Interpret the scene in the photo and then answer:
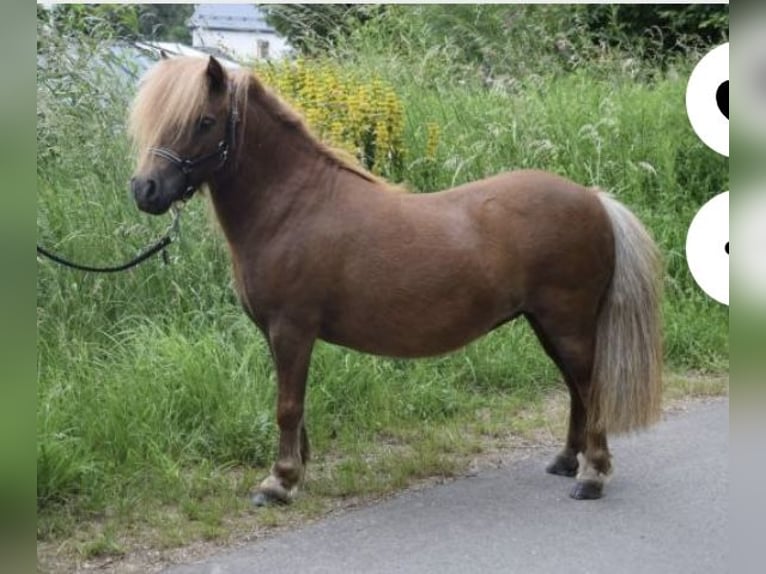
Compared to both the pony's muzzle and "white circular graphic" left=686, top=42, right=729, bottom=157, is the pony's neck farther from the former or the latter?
"white circular graphic" left=686, top=42, right=729, bottom=157

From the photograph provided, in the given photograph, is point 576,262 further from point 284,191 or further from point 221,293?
point 221,293

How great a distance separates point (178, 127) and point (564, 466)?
94.5 inches

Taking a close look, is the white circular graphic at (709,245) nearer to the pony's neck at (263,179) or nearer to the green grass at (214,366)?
the green grass at (214,366)

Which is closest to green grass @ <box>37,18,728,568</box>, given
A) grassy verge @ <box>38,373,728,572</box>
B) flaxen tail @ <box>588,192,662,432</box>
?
grassy verge @ <box>38,373,728,572</box>

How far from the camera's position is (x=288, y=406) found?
3947 mm

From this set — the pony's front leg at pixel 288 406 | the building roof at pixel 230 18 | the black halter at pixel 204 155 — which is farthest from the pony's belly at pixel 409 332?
the building roof at pixel 230 18

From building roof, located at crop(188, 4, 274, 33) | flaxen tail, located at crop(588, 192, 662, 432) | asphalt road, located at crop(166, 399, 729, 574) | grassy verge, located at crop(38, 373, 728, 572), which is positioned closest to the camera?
asphalt road, located at crop(166, 399, 729, 574)

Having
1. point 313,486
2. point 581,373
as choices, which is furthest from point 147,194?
point 581,373

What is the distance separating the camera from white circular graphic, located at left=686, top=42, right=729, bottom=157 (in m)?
3.31

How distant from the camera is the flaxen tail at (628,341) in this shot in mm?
4098

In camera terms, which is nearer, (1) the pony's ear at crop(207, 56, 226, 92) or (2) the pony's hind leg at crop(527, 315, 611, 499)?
(1) the pony's ear at crop(207, 56, 226, 92)

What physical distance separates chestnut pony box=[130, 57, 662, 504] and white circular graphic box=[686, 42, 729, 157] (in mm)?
667

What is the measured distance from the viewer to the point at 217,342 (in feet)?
16.4

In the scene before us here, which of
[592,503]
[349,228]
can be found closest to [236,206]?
[349,228]
